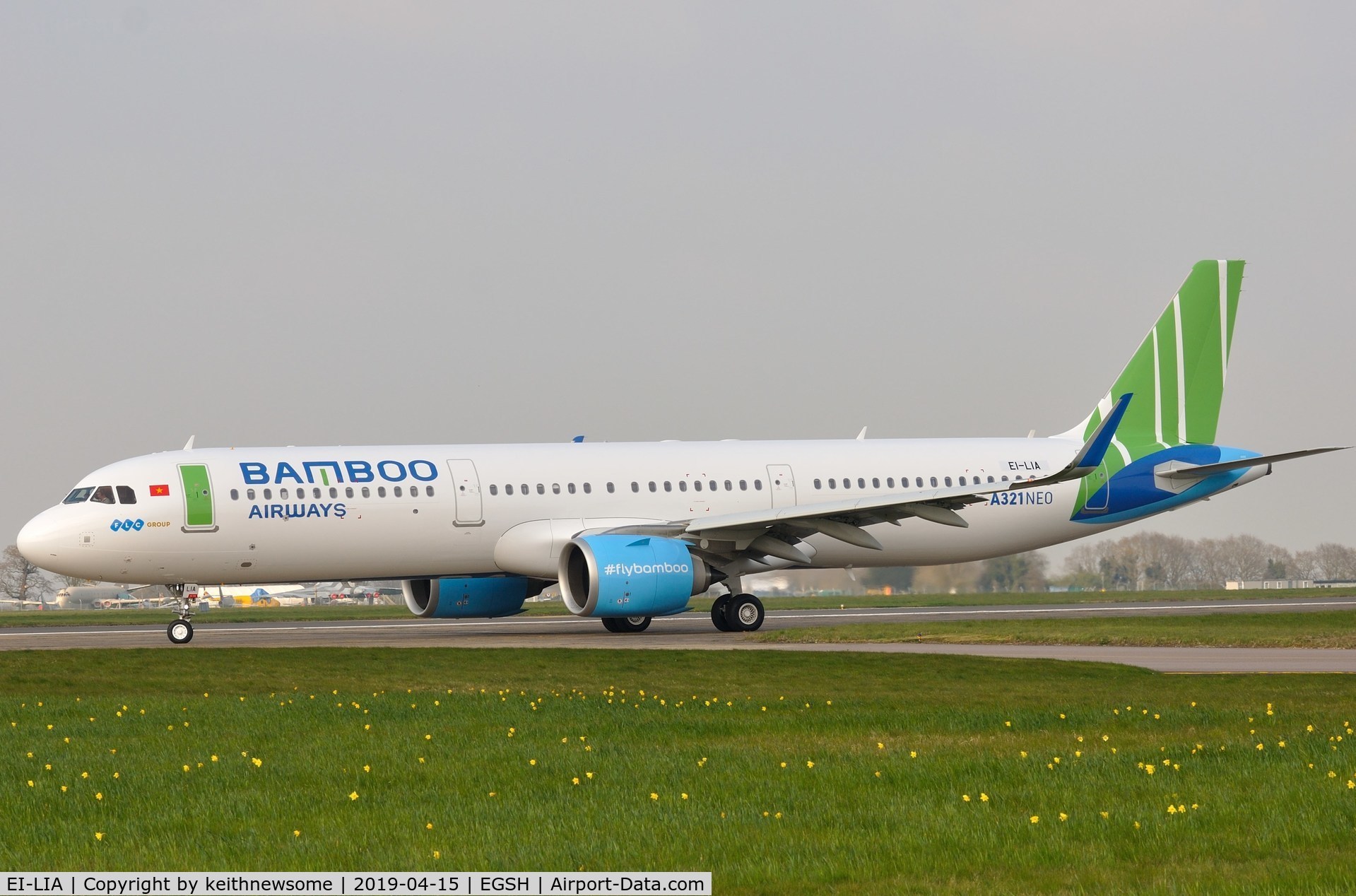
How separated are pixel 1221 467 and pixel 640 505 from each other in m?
12.3

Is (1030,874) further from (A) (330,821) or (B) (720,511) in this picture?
(B) (720,511)

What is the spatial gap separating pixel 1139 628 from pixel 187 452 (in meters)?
17.5

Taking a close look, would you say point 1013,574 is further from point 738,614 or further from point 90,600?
point 90,600

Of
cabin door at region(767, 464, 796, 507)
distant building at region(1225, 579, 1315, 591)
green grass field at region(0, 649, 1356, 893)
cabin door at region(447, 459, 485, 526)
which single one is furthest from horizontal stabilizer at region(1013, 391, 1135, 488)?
distant building at region(1225, 579, 1315, 591)

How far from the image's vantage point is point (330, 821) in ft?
30.0

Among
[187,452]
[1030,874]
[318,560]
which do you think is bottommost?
[1030,874]

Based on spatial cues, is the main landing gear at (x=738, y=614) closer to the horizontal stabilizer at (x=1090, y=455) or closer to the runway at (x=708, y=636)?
the runway at (x=708, y=636)

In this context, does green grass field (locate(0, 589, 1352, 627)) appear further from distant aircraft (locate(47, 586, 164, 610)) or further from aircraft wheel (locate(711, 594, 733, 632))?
distant aircraft (locate(47, 586, 164, 610))

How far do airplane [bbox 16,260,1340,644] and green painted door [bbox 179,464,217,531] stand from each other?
0.03 m

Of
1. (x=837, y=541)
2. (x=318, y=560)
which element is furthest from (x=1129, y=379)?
(x=318, y=560)

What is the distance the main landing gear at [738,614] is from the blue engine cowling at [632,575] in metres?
1.41

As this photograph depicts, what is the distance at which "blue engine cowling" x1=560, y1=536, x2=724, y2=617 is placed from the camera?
27.6 meters

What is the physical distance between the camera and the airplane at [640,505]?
28141 mm

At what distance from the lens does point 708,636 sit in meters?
29.0
